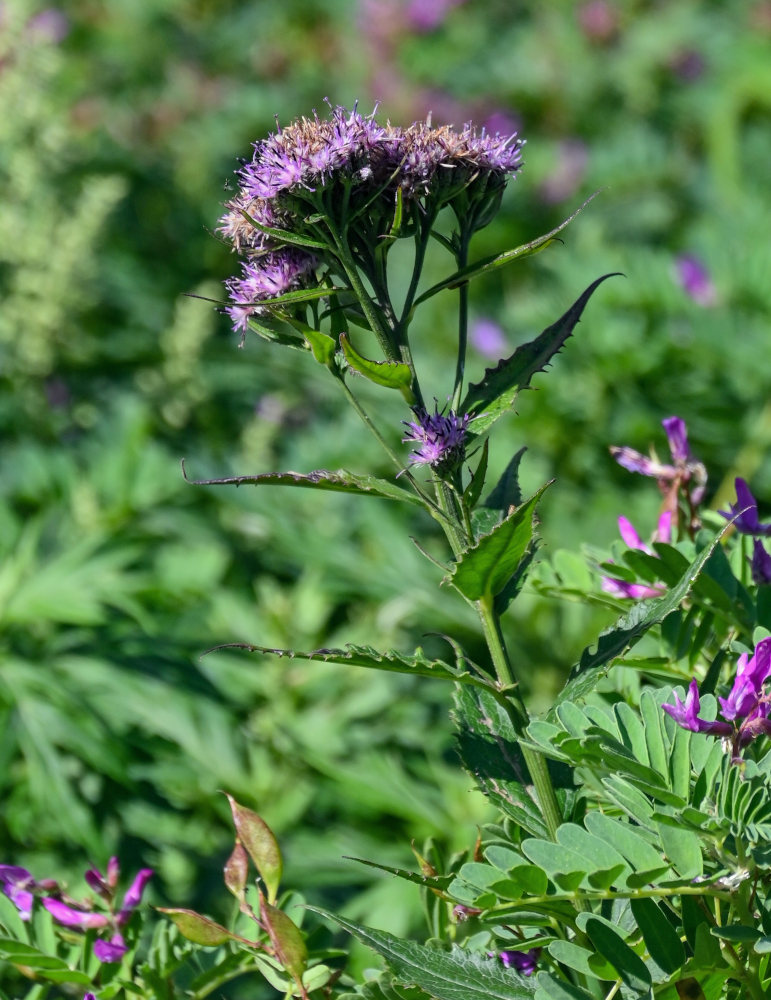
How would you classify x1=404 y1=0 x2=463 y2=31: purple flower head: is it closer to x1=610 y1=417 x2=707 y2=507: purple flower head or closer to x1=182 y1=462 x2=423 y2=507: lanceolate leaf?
x1=610 y1=417 x2=707 y2=507: purple flower head

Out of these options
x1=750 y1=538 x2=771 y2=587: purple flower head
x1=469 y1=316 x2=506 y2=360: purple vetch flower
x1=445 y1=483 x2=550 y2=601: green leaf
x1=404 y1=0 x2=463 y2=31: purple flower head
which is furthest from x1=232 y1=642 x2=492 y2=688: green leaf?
x1=404 y1=0 x2=463 y2=31: purple flower head

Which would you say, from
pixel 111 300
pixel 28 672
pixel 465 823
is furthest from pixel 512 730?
pixel 111 300

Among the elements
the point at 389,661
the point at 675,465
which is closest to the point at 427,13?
the point at 675,465

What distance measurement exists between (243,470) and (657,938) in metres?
2.03

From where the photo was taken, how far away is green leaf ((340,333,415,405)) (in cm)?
68

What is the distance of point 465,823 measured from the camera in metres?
1.78

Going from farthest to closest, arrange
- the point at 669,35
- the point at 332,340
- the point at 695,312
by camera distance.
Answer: the point at 669,35, the point at 695,312, the point at 332,340

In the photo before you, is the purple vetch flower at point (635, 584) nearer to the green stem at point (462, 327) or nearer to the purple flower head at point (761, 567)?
the purple flower head at point (761, 567)

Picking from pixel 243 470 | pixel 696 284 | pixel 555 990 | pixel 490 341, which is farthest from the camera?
pixel 490 341

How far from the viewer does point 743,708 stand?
2.21 ft

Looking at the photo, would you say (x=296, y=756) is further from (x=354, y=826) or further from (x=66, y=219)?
(x=66, y=219)

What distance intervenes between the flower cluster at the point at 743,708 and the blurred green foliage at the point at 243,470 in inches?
42.3

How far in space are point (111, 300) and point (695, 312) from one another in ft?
5.93

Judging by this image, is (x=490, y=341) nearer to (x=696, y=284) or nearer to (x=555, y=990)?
(x=696, y=284)
